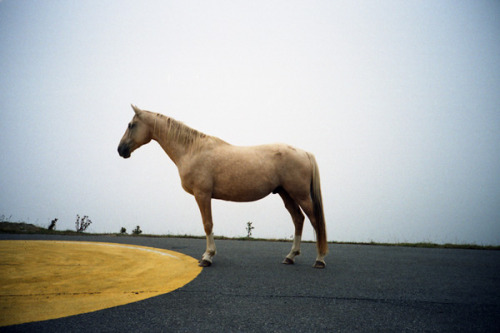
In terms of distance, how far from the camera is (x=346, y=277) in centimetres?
372

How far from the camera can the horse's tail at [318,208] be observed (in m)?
4.66

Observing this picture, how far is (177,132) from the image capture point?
5055 millimetres

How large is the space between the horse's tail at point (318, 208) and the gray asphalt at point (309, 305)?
53cm

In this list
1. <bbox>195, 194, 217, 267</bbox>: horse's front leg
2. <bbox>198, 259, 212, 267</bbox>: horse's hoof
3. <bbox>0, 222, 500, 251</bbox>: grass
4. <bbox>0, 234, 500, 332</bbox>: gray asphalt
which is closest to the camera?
<bbox>0, 234, 500, 332</bbox>: gray asphalt

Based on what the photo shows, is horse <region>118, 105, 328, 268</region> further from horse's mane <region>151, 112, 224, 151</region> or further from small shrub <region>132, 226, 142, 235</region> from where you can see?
small shrub <region>132, 226, 142, 235</region>

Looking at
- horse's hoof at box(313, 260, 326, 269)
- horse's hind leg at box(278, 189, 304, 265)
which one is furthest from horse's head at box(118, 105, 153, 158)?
horse's hoof at box(313, 260, 326, 269)

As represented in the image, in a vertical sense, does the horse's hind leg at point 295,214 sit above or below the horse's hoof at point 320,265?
above

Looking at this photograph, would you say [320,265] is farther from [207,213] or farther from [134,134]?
[134,134]

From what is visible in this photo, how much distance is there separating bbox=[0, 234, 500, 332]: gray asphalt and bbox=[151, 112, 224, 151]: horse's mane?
226cm

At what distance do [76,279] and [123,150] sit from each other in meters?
2.50

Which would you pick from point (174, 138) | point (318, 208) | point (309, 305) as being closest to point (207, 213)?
point (174, 138)

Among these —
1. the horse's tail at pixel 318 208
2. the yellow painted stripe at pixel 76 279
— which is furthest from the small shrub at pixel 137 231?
the horse's tail at pixel 318 208

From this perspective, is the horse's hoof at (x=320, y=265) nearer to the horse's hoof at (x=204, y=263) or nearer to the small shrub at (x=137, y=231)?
the horse's hoof at (x=204, y=263)

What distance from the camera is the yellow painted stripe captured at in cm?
236
